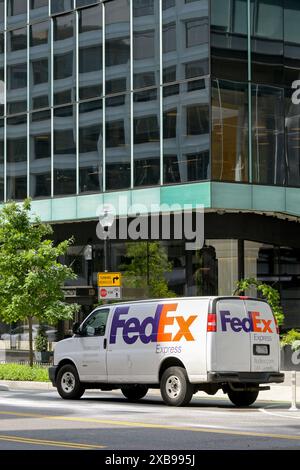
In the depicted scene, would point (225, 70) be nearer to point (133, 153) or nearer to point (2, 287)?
point (133, 153)

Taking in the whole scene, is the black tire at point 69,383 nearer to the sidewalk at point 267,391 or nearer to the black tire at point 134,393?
the black tire at point 134,393

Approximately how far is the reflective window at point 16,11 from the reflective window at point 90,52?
12.0 feet

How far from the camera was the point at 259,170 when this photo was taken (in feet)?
123

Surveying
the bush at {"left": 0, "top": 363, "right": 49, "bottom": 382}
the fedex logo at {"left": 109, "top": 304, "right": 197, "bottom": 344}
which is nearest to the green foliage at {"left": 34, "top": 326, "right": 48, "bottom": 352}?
the bush at {"left": 0, "top": 363, "right": 49, "bottom": 382}

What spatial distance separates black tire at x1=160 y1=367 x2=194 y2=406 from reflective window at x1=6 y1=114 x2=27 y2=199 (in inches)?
905

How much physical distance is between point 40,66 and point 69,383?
21.6 metres

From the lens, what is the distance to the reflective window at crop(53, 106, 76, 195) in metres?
41.3

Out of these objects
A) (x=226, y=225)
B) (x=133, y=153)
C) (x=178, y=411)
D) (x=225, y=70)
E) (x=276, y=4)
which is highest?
(x=276, y=4)

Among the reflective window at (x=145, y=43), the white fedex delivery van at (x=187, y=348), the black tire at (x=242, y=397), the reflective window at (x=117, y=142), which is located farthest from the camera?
the reflective window at (x=117, y=142)

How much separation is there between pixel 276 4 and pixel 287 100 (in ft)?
11.7

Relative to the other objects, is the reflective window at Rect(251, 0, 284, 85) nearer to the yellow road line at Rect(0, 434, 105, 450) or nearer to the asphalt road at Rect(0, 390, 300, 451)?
the asphalt road at Rect(0, 390, 300, 451)

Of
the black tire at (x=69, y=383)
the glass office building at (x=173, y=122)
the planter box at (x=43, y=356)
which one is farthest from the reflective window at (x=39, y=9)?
the black tire at (x=69, y=383)

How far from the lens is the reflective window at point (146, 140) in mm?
38094
